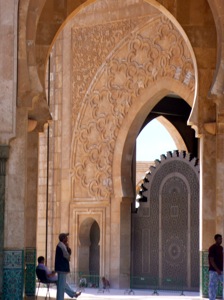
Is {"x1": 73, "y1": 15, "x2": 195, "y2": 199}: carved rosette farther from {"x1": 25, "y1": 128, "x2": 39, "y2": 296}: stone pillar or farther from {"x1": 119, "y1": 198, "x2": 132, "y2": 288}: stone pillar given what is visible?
{"x1": 25, "y1": 128, "x2": 39, "y2": 296}: stone pillar

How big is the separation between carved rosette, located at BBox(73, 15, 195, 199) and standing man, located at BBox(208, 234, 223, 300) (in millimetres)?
6883

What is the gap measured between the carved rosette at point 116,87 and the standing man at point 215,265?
271 inches

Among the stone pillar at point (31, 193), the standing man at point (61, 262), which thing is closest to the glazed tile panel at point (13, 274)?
the standing man at point (61, 262)

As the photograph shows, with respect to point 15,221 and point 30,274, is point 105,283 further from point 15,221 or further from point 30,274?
point 15,221

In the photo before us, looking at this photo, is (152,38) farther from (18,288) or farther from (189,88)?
(18,288)

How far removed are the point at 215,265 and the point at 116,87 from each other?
8.30 meters

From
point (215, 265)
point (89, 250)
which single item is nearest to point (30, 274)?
point (215, 265)

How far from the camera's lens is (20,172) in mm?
10469

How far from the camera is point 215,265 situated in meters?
11.2

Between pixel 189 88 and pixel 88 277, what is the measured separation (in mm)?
4230

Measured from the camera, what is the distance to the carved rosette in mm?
18031

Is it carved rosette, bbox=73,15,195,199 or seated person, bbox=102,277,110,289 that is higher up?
carved rosette, bbox=73,15,195,199

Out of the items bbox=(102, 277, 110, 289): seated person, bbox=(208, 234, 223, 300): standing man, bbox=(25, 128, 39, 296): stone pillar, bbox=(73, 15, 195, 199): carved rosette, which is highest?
bbox=(73, 15, 195, 199): carved rosette

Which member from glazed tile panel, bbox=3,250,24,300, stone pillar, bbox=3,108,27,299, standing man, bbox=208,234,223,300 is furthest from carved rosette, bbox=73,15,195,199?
glazed tile panel, bbox=3,250,24,300
